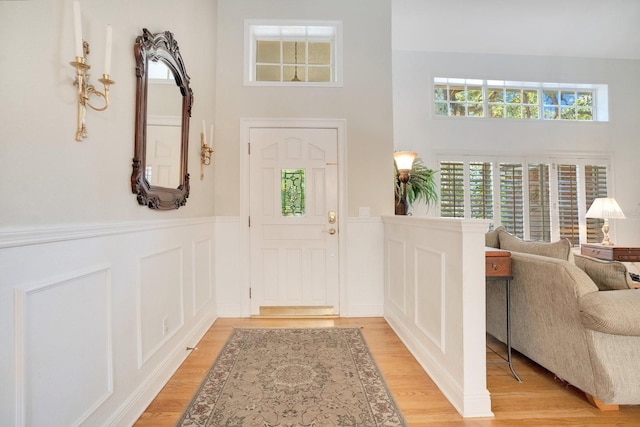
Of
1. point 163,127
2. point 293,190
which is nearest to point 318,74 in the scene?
point 293,190

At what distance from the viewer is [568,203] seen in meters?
4.57

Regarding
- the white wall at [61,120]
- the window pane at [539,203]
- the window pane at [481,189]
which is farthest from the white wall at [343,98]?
the window pane at [539,203]

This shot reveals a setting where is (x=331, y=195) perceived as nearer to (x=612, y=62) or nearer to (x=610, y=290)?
(x=610, y=290)

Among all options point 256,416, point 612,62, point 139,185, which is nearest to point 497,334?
point 256,416

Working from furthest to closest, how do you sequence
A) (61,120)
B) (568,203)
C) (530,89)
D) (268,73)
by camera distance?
(530,89), (568,203), (268,73), (61,120)

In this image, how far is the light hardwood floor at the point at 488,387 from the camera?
150cm

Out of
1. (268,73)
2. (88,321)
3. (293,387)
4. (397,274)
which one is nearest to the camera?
(88,321)

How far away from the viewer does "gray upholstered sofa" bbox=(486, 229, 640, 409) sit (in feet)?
4.74

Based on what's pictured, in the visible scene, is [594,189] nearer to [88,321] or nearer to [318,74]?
[318,74]

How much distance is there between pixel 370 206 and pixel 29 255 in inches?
101

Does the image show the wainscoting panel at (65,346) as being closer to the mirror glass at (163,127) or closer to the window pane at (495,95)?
the mirror glass at (163,127)

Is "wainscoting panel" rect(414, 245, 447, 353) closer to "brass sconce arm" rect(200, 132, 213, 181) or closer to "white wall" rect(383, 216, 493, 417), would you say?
"white wall" rect(383, 216, 493, 417)

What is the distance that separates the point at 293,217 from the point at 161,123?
1500 millimetres

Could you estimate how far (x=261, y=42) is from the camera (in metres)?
3.17
